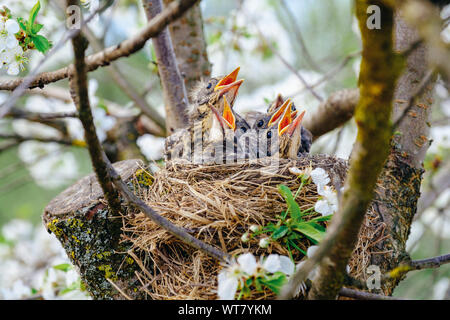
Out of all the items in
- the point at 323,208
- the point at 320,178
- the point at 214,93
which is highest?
the point at 214,93

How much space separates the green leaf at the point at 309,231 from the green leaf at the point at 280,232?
43mm

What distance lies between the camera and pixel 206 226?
2074mm

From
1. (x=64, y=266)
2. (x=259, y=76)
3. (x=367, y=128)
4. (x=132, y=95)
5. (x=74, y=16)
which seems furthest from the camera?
(x=259, y=76)

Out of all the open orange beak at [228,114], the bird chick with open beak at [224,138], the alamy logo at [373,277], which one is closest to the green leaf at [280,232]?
the alamy logo at [373,277]

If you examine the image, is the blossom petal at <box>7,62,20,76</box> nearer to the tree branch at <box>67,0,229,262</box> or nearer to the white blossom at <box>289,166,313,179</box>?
the tree branch at <box>67,0,229,262</box>

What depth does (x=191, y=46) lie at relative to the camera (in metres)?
3.64

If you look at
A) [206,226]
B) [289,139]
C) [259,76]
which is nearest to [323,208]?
[206,226]

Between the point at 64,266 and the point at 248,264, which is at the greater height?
the point at 248,264

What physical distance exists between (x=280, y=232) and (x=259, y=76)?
265 inches

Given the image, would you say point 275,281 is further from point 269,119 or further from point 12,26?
point 269,119

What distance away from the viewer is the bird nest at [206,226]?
2.04 metres

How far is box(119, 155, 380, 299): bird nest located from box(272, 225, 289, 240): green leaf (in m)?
0.08

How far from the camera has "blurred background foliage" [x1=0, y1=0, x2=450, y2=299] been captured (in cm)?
399

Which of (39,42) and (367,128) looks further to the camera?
(39,42)
